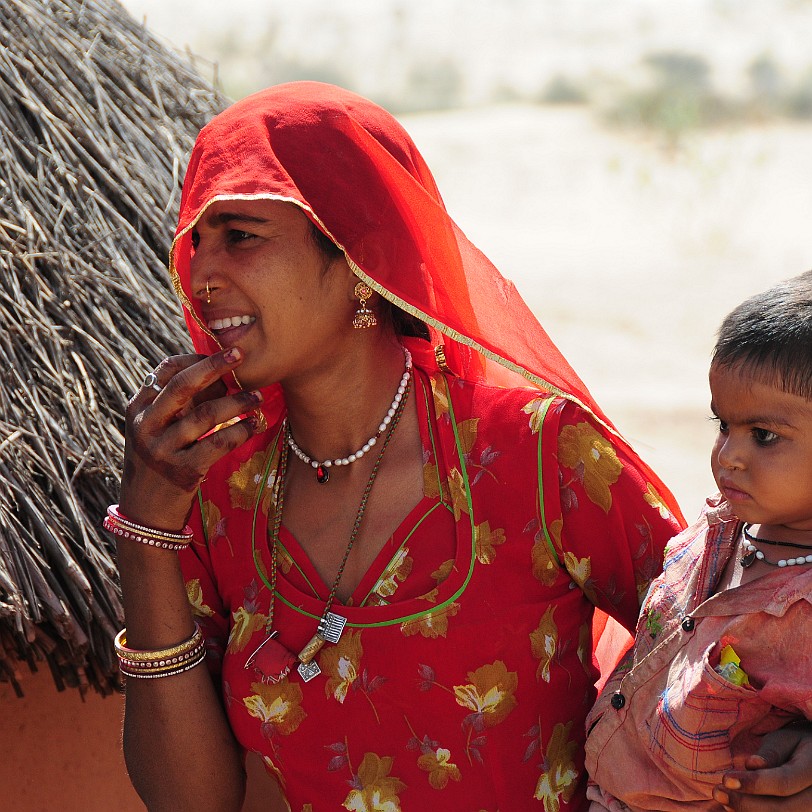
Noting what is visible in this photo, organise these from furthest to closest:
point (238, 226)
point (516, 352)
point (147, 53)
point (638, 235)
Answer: point (638, 235) < point (147, 53) < point (516, 352) < point (238, 226)

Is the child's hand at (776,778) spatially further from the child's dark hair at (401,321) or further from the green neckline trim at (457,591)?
the child's dark hair at (401,321)

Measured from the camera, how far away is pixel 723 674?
76.4 inches

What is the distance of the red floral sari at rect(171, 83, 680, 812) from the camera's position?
224 centimetres

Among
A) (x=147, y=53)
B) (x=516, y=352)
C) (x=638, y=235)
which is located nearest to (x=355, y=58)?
(x=638, y=235)

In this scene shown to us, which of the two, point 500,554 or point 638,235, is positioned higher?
point 500,554

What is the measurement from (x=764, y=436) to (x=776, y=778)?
0.54 m

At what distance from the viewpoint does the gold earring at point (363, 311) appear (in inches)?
92.5

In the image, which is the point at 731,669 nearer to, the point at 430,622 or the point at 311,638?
the point at 430,622

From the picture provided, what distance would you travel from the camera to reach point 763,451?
1934mm

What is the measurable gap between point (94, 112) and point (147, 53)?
1.63 ft

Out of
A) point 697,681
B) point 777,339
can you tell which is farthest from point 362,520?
point 777,339

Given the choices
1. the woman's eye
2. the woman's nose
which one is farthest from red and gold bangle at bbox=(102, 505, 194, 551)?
the woman's eye

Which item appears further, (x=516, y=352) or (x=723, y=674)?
(x=516, y=352)

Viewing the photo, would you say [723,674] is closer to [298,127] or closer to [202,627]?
[202,627]
